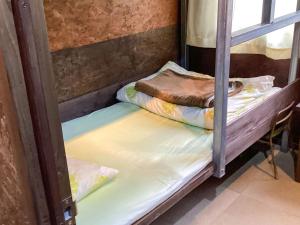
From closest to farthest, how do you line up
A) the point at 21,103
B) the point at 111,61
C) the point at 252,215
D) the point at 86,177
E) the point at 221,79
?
1. the point at 21,103
2. the point at 86,177
3. the point at 221,79
4. the point at 252,215
5. the point at 111,61

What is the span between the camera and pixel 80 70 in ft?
7.54

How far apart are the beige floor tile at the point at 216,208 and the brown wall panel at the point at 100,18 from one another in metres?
1.29

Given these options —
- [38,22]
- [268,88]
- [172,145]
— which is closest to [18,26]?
[38,22]

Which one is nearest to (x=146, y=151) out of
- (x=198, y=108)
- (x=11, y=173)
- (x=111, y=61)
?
(x=198, y=108)

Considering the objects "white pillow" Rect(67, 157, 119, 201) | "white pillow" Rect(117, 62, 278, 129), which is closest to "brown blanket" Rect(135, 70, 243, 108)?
"white pillow" Rect(117, 62, 278, 129)

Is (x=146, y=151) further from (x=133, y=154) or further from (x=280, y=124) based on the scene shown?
(x=280, y=124)

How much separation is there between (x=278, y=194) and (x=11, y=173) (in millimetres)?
1918

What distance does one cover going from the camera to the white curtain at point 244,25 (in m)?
2.22

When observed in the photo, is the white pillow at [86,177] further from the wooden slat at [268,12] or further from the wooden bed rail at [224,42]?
the wooden slat at [268,12]

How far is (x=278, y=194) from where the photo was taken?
2.18m

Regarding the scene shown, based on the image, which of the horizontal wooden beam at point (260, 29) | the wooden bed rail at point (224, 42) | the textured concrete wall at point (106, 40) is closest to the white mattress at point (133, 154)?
the wooden bed rail at point (224, 42)

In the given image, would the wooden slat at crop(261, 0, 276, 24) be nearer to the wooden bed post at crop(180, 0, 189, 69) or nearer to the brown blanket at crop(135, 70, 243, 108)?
the brown blanket at crop(135, 70, 243, 108)

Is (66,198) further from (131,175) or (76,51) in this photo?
(76,51)


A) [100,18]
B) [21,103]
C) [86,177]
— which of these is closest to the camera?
[21,103]
